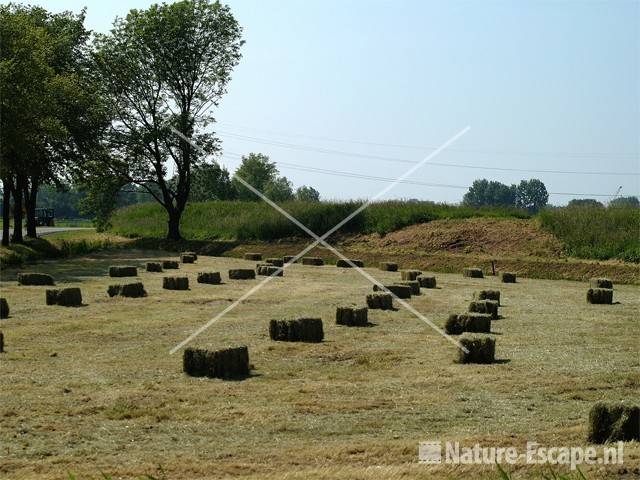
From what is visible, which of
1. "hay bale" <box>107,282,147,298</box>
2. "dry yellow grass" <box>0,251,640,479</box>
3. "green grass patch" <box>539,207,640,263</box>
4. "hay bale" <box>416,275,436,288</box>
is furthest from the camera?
"green grass patch" <box>539,207,640,263</box>

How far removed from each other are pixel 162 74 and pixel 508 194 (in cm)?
8980

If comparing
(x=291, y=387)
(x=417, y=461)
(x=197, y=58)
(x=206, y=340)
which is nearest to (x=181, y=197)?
(x=197, y=58)

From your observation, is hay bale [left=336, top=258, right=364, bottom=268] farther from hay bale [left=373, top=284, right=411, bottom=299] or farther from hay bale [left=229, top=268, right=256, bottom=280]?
hay bale [left=373, top=284, right=411, bottom=299]

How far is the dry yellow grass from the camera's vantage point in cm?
1184

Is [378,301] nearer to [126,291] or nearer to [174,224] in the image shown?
[126,291]

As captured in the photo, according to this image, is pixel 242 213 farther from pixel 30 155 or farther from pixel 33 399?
pixel 33 399

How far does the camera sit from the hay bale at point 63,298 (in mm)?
29781

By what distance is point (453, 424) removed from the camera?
45.6 feet

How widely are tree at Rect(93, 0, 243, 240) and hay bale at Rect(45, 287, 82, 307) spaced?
41.0 meters

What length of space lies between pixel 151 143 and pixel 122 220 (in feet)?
67.4

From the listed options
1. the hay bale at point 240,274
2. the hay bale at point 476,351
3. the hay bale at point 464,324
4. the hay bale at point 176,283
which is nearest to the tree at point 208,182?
the hay bale at point 240,274

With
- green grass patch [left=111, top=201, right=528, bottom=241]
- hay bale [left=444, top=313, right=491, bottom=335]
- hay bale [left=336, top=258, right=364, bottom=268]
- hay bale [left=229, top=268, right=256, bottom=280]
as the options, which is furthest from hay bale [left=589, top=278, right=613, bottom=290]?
green grass patch [left=111, top=201, right=528, bottom=241]

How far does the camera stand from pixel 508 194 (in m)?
152

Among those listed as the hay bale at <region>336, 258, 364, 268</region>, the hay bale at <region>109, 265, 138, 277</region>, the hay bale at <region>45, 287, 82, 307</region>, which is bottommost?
the hay bale at <region>45, 287, 82, 307</region>
